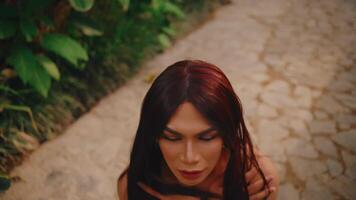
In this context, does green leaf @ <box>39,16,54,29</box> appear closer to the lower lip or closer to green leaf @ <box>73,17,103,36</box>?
green leaf @ <box>73,17,103,36</box>

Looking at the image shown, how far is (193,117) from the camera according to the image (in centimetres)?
133

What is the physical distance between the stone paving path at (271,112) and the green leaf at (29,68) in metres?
0.52

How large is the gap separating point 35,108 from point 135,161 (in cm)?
192

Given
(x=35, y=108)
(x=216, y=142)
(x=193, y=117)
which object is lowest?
(x=35, y=108)

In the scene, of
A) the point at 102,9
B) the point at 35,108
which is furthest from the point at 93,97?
the point at 102,9

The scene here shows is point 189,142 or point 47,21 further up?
point 189,142

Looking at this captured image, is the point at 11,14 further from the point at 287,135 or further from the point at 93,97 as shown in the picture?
the point at 287,135

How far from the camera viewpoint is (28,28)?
9.79 feet

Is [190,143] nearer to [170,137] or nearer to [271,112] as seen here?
[170,137]

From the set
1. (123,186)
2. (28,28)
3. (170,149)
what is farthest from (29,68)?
(170,149)

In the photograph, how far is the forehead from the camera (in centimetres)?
132

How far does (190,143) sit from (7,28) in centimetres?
217

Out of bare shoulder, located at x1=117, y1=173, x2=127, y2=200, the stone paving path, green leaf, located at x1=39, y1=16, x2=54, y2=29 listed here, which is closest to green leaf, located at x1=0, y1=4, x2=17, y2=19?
green leaf, located at x1=39, y1=16, x2=54, y2=29

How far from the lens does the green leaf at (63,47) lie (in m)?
3.17
